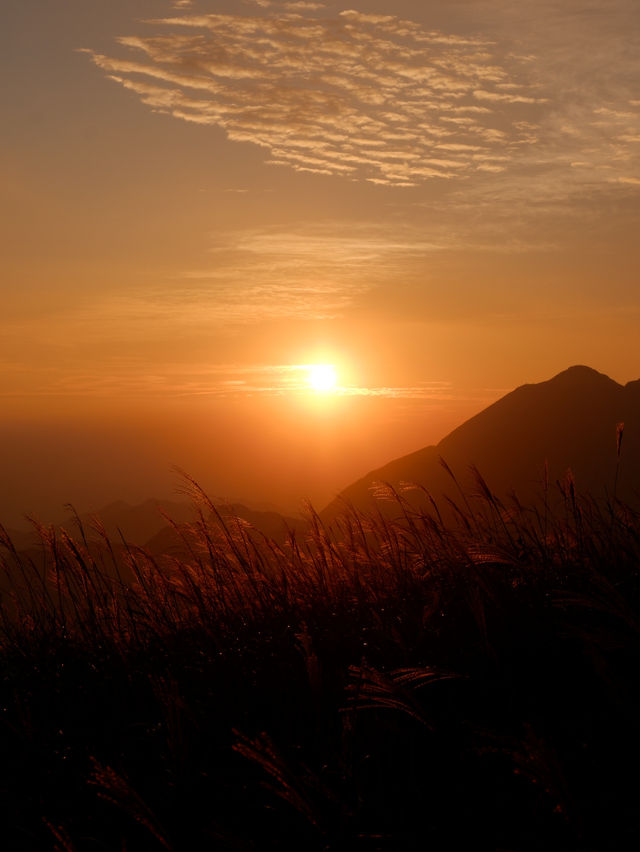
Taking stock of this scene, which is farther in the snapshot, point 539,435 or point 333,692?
point 539,435

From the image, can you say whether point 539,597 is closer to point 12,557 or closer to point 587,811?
point 587,811

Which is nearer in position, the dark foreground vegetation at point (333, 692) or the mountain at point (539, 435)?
the dark foreground vegetation at point (333, 692)

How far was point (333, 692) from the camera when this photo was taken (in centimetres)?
318

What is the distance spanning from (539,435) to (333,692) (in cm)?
9497

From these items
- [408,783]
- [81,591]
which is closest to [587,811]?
[408,783]

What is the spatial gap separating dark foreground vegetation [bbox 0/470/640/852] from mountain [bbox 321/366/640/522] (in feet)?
240

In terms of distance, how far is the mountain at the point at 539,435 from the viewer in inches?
3278

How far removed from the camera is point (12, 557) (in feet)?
19.0

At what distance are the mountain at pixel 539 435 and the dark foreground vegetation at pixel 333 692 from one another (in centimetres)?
7316

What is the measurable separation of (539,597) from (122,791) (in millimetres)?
2158

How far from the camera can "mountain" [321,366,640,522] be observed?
83250 millimetres

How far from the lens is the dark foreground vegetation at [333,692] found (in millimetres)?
2344

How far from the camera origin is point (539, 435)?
9412cm

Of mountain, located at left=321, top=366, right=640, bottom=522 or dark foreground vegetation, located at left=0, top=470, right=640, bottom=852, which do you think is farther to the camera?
mountain, located at left=321, top=366, right=640, bottom=522
